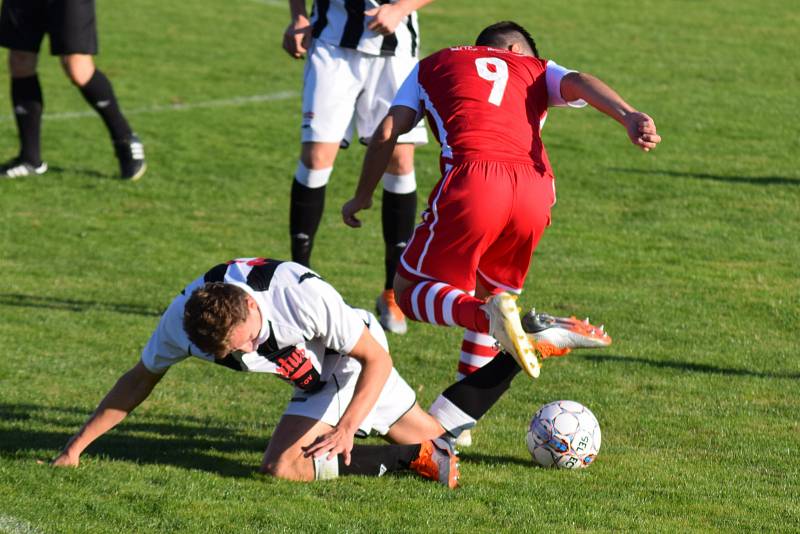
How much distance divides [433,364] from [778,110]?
29.5 ft

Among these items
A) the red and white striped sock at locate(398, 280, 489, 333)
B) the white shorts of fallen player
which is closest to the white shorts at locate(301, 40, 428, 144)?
the red and white striped sock at locate(398, 280, 489, 333)

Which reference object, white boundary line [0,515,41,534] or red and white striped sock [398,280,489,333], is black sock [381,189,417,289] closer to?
red and white striped sock [398,280,489,333]

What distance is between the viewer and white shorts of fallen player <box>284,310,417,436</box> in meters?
5.86

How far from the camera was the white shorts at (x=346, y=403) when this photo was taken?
19.2 ft

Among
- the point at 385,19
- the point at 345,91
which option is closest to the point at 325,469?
the point at 385,19

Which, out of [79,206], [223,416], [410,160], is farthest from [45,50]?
[223,416]

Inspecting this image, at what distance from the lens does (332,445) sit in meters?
5.09

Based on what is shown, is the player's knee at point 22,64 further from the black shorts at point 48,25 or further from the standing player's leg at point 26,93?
the black shorts at point 48,25

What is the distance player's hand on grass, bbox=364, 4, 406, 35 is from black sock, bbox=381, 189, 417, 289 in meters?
1.35

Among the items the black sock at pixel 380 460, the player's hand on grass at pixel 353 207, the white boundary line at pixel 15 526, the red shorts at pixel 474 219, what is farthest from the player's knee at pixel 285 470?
the player's hand on grass at pixel 353 207

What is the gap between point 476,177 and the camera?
587 cm

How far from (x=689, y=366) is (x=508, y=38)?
231cm

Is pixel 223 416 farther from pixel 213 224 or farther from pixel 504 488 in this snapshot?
pixel 213 224

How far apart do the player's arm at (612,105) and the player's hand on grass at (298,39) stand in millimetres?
2783
